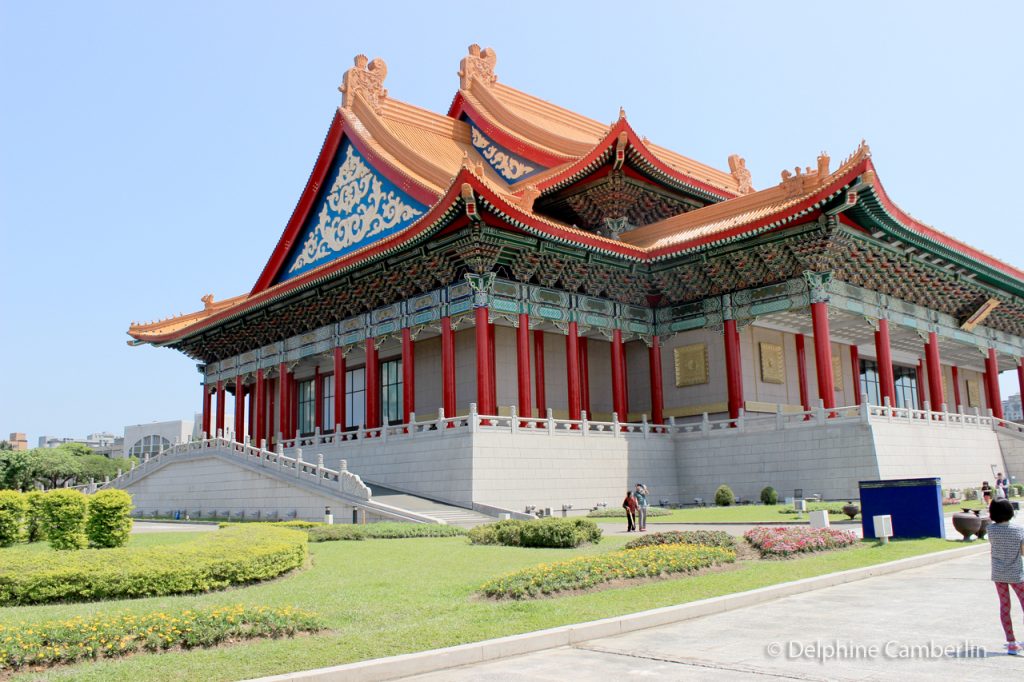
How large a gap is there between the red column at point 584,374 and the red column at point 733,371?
16.8ft

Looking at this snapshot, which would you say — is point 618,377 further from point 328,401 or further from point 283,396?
point 283,396

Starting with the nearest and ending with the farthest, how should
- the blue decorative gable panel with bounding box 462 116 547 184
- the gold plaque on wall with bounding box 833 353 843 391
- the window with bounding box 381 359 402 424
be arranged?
the window with bounding box 381 359 402 424
the blue decorative gable panel with bounding box 462 116 547 184
the gold plaque on wall with bounding box 833 353 843 391

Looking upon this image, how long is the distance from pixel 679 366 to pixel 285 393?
1635cm

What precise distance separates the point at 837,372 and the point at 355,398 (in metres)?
19.7

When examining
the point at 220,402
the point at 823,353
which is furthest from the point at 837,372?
the point at 220,402

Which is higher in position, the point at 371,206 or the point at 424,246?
the point at 371,206

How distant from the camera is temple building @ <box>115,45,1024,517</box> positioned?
25172 mm

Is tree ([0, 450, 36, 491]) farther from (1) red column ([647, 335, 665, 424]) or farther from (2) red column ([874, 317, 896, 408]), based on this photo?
(2) red column ([874, 317, 896, 408])

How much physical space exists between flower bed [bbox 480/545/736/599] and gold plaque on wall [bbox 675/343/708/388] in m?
18.1

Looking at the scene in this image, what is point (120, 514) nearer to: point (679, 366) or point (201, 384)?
point (679, 366)

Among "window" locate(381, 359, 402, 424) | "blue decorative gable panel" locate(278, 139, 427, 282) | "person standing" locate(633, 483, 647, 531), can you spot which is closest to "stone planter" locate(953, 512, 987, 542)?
"person standing" locate(633, 483, 647, 531)

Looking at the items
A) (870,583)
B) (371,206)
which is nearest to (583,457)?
(371,206)

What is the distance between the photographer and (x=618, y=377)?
29453 millimetres

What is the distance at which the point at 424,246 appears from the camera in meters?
27.4
